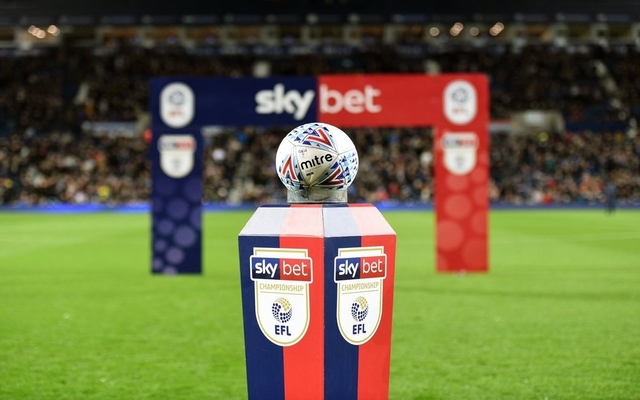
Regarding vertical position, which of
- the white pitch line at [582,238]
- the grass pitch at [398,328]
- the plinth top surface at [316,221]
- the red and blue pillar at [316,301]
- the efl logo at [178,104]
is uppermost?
the efl logo at [178,104]

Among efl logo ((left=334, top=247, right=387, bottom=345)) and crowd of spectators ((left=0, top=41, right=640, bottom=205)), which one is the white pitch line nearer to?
efl logo ((left=334, top=247, right=387, bottom=345))

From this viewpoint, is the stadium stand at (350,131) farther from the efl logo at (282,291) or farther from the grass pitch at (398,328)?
the efl logo at (282,291)

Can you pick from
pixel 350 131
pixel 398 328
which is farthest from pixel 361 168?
pixel 398 328

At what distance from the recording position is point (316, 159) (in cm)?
388

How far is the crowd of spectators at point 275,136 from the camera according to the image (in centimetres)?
3712

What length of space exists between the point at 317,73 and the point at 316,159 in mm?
41791

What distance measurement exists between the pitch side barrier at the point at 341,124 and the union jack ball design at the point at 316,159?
8.01 metres

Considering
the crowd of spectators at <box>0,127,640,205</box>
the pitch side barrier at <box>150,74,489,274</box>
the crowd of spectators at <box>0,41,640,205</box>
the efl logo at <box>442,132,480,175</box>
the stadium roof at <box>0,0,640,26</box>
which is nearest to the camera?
the pitch side barrier at <box>150,74,489,274</box>

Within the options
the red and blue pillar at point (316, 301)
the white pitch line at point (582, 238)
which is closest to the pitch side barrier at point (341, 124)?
the white pitch line at point (582, 238)

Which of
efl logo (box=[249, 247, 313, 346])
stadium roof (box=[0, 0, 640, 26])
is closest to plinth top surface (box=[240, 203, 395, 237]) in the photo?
efl logo (box=[249, 247, 313, 346])

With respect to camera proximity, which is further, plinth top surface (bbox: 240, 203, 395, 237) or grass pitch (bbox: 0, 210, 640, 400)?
grass pitch (bbox: 0, 210, 640, 400)

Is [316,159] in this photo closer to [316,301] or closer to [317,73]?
[316,301]

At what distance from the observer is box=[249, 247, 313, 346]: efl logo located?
3623mm

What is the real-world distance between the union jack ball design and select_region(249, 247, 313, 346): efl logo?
48 centimetres
